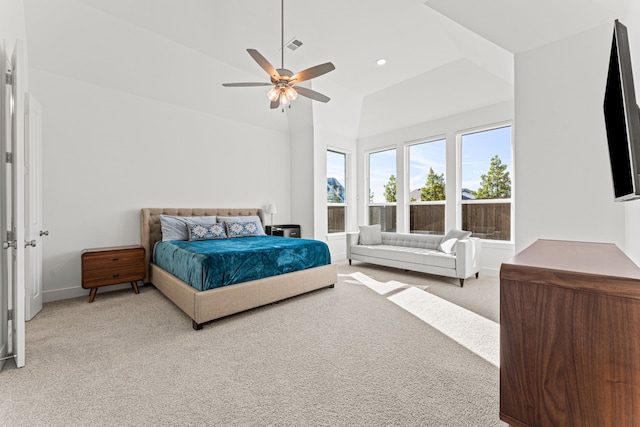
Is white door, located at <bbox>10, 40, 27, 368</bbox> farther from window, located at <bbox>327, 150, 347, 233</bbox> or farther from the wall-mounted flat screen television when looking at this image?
window, located at <bbox>327, 150, 347, 233</bbox>

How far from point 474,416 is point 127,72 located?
17.6 ft

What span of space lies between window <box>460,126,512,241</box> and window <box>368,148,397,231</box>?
1541 millimetres

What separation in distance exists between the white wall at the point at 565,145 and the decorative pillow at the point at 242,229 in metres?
3.79

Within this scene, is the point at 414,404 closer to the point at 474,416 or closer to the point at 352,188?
the point at 474,416

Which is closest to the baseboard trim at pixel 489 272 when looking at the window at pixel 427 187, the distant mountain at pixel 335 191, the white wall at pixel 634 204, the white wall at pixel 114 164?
the window at pixel 427 187

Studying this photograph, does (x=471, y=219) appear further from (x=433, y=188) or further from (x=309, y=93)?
(x=309, y=93)

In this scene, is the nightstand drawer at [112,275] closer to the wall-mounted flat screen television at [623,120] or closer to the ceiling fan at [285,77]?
the ceiling fan at [285,77]

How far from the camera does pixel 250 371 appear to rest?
2.00m

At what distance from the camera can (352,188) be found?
22.1ft

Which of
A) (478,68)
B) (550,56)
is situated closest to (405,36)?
(478,68)

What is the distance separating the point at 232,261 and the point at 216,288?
314 mm

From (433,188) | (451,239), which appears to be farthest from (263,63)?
(433,188)

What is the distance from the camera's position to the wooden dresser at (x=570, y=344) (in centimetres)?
88

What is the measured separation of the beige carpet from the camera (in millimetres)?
1578
